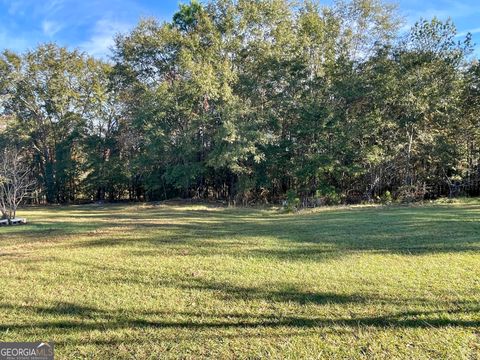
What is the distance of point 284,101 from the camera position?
56.3ft

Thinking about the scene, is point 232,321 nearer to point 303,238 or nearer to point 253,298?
point 253,298

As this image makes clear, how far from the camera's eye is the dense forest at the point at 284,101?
15359 mm

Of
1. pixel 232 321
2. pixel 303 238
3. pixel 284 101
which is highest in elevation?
pixel 284 101

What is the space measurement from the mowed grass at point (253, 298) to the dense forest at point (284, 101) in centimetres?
1061

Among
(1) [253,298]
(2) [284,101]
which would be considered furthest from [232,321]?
(2) [284,101]
